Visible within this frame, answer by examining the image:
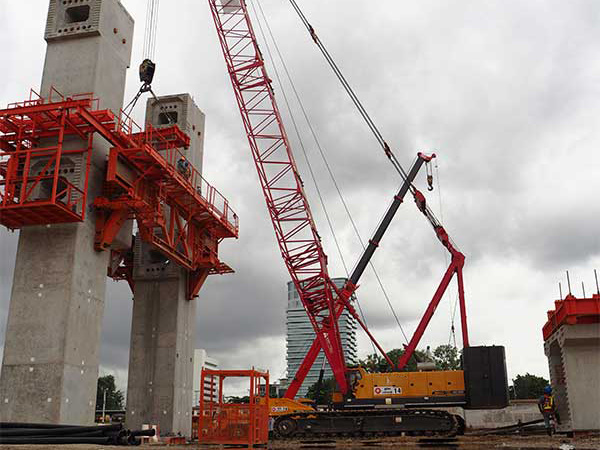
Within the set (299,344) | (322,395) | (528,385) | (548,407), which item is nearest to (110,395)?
(299,344)

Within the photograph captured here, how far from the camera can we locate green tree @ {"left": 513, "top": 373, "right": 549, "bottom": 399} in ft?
306

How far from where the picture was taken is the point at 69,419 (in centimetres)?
2083

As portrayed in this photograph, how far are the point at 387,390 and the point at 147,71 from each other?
18945mm

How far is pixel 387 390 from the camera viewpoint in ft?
90.3

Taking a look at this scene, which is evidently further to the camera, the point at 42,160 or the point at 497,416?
the point at 497,416

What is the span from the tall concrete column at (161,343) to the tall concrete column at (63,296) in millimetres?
7540

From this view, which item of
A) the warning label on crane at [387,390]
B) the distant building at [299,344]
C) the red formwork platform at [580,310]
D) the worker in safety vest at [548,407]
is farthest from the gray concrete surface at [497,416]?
the distant building at [299,344]

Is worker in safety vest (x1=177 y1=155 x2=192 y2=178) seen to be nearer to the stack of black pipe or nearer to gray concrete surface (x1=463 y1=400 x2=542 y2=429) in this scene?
the stack of black pipe

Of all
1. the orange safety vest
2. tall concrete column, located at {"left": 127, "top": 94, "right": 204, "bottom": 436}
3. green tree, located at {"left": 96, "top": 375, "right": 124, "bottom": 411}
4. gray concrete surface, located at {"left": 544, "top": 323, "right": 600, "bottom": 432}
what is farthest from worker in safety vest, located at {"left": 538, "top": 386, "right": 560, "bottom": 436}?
green tree, located at {"left": 96, "top": 375, "right": 124, "bottom": 411}

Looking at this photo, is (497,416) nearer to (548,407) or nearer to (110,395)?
(548,407)

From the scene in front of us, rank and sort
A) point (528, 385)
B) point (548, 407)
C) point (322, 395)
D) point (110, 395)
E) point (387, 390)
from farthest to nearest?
point (110, 395) < point (528, 385) < point (322, 395) < point (387, 390) < point (548, 407)

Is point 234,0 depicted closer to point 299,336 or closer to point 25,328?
point 25,328

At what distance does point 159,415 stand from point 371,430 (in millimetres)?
10201

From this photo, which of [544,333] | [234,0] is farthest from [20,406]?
[234,0]
